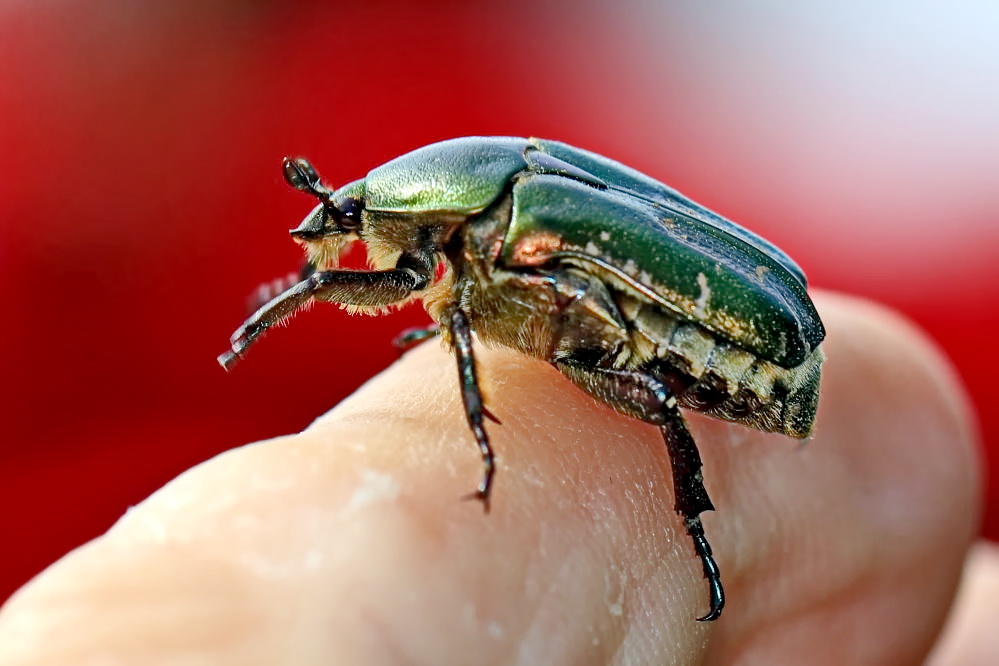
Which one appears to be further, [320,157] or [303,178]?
[320,157]

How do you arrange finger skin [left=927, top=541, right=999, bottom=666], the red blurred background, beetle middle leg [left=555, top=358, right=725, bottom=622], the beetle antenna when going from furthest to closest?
1. the red blurred background
2. finger skin [left=927, top=541, right=999, bottom=666]
3. the beetle antenna
4. beetle middle leg [left=555, top=358, right=725, bottom=622]

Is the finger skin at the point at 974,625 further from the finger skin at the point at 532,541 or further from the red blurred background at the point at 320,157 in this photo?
the finger skin at the point at 532,541

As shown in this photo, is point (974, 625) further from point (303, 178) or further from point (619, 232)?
point (303, 178)

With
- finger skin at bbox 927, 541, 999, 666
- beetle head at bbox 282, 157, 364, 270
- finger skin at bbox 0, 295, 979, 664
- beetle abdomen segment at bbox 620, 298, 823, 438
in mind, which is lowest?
finger skin at bbox 927, 541, 999, 666

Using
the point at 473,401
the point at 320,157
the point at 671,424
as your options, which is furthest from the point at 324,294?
the point at 320,157

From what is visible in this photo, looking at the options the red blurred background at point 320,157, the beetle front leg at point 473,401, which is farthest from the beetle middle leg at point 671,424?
the red blurred background at point 320,157

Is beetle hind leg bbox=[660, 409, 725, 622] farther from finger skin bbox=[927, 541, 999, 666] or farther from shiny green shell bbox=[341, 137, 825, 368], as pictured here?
finger skin bbox=[927, 541, 999, 666]

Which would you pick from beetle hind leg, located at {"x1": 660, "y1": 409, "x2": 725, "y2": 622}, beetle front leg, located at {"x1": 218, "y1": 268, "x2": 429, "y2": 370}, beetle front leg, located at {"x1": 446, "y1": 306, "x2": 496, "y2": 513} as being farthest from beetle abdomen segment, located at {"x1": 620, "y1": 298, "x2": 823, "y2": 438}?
beetle front leg, located at {"x1": 218, "y1": 268, "x2": 429, "y2": 370}

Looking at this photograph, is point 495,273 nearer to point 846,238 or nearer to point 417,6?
point 846,238
